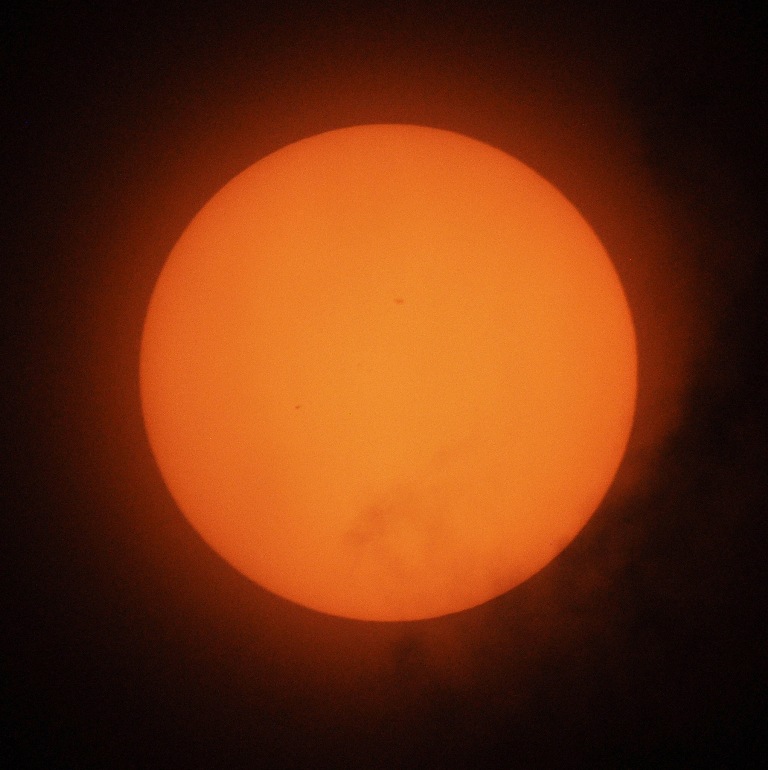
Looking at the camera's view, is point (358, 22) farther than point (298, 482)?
Yes

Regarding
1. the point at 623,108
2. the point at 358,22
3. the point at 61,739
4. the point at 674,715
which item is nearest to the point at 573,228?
the point at 623,108

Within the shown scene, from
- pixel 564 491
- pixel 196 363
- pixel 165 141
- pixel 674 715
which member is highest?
pixel 165 141

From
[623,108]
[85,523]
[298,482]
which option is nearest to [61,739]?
[85,523]

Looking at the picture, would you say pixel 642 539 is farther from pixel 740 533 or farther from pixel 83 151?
pixel 83 151

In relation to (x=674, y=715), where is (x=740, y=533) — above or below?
above

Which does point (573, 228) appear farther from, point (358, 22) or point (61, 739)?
point (61, 739)

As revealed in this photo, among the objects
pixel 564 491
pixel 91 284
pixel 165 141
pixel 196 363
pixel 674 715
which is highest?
pixel 165 141
